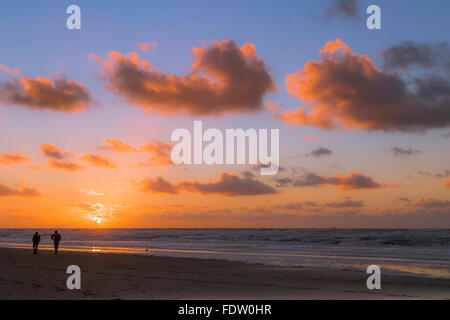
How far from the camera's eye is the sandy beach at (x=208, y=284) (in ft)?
50.2

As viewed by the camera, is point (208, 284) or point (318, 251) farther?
point (318, 251)

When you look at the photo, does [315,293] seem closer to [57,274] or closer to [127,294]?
[127,294]

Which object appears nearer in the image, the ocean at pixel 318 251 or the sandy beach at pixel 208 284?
the sandy beach at pixel 208 284

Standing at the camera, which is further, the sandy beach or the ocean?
the ocean

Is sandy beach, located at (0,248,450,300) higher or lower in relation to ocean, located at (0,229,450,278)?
higher

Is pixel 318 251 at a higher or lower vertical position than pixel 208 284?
lower

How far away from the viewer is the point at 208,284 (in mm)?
18250

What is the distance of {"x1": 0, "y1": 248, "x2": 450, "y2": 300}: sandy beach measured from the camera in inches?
602

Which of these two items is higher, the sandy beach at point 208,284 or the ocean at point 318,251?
the sandy beach at point 208,284
